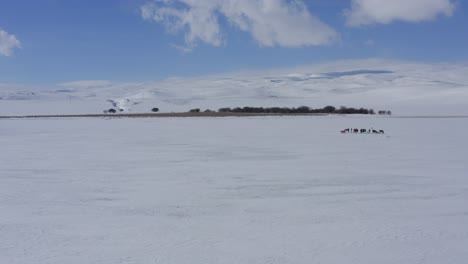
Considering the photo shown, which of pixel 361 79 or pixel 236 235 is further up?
pixel 361 79

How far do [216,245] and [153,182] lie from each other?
384 centimetres

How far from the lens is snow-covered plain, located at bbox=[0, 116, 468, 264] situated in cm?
494

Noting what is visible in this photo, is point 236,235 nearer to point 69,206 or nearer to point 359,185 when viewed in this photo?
point 69,206

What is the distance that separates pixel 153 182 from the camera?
28.7 feet

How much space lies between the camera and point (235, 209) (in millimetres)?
6648

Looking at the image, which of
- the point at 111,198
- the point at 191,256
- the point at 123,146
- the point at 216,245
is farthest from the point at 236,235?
the point at 123,146

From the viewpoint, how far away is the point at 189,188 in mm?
8117

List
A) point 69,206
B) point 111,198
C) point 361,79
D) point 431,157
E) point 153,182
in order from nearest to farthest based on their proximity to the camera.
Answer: point 69,206 < point 111,198 < point 153,182 < point 431,157 < point 361,79

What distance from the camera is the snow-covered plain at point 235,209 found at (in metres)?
4.94

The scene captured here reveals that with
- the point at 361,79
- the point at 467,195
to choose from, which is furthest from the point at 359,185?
the point at 361,79

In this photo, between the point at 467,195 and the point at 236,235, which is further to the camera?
the point at 467,195

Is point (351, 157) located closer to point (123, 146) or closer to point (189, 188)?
point (189, 188)

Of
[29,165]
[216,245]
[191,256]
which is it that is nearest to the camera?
[191,256]

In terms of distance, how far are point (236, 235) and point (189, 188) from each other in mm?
2760
